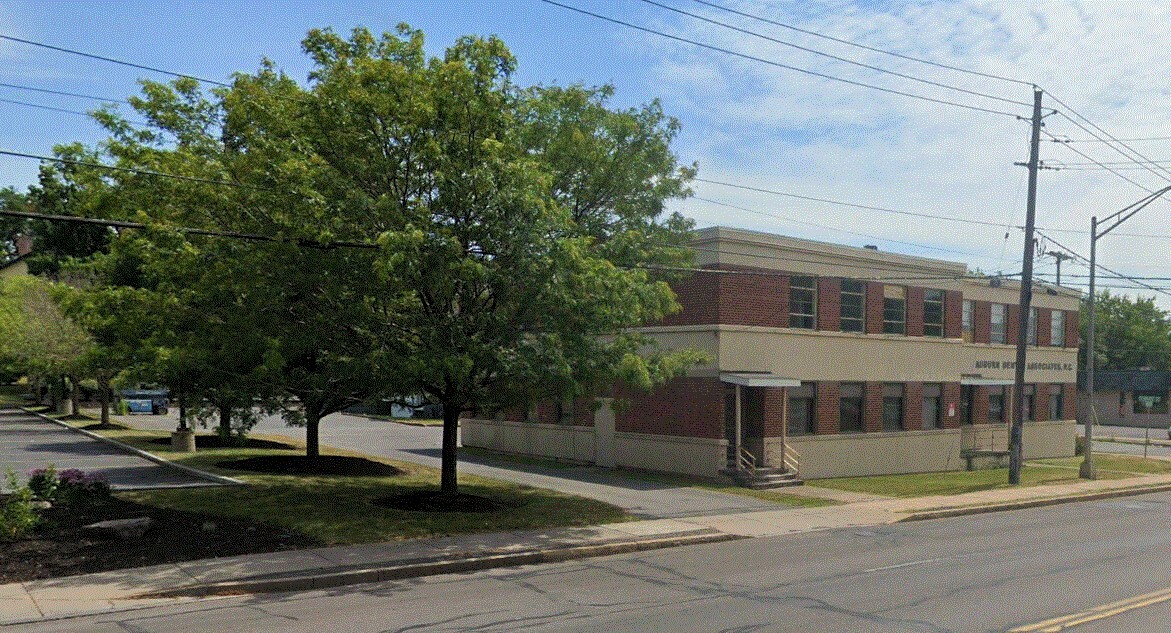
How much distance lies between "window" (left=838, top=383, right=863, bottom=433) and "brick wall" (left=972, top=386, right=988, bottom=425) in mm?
10244

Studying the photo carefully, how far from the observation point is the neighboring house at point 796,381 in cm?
2792

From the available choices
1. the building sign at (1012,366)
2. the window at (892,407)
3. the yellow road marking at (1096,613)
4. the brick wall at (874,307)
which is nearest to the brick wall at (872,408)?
the window at (892,407)

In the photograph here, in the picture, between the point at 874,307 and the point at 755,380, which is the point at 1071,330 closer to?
the point at 874,307

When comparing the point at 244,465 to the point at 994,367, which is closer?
the point at 244,465

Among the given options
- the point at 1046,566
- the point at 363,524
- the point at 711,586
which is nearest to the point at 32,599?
the point at 363,524

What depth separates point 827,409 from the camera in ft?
100

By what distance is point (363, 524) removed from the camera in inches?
682

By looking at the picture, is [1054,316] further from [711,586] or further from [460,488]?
[711,586]

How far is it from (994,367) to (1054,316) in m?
6.48

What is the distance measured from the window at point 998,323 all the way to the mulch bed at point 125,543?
111 feet

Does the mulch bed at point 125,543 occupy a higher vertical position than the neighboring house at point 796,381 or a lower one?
lower

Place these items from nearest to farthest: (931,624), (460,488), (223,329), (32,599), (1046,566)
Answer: (931,624) < (32,599) < (1046,566) < (223,329) < (460,488)

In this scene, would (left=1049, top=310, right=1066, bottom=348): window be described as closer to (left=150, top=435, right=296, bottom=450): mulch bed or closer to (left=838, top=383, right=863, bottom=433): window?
(left=838, top=383, right=863, bottom=433): window

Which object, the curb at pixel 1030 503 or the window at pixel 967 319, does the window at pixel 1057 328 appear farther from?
the curb at pixel 1030 503
